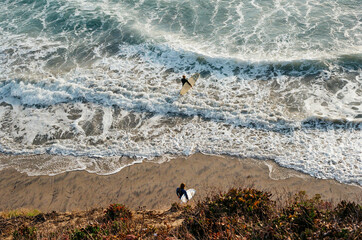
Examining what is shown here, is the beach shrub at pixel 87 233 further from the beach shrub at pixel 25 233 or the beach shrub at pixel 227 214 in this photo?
the beach shrub at pixel 227 214

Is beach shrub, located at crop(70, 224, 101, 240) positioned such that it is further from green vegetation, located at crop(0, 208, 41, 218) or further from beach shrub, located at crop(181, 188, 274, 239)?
green vegetation, located at crop(0, 208, 41, 218)

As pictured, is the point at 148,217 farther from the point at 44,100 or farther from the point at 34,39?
the point at 34,39

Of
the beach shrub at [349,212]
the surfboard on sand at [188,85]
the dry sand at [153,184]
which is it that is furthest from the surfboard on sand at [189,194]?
the surfboard on sand at [188,85]

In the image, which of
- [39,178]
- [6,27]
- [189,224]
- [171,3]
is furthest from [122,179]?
[6,27]

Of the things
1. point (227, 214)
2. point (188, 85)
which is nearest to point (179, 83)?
point (188, 85)

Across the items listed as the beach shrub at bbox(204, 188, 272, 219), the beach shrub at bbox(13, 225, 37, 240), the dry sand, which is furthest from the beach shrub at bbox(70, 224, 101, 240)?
the beach shrub at bbox(204, 188, 272, 219)

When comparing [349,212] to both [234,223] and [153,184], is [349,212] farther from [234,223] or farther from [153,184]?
[153,184]
